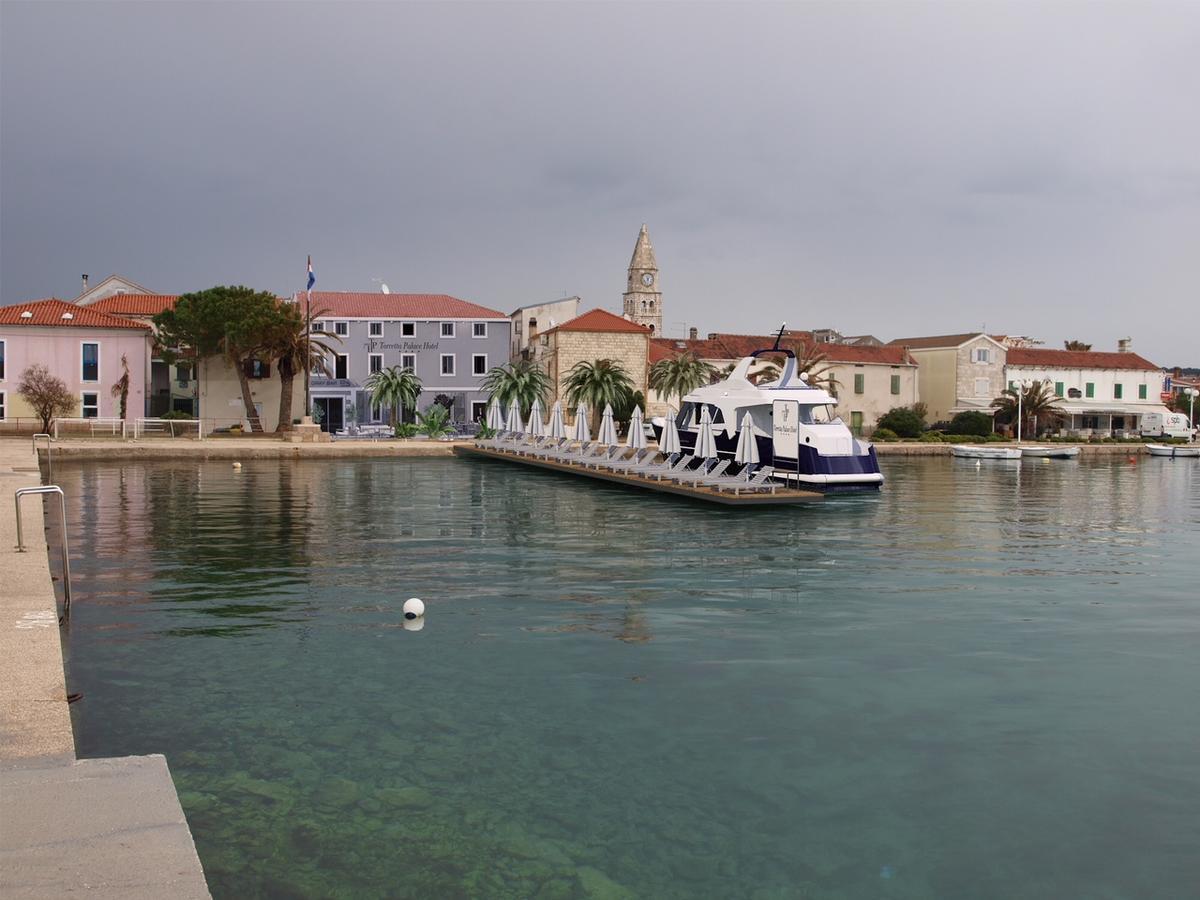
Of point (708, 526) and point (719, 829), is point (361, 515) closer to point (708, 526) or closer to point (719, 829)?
point (708, 526)

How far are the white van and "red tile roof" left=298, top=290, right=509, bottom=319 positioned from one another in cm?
5112

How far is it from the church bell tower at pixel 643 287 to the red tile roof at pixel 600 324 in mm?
45624

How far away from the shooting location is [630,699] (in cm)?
993

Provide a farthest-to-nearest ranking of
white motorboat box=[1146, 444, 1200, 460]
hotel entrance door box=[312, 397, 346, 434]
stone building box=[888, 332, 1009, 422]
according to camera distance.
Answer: stone building box=[888, 332, 1009, 422] → white motorboat box=[1146, 444, 1200, 460] → hotel entrance door box=[312, 397, 346, 434]

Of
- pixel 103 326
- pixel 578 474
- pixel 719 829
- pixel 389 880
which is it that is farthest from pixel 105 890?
pixel 103 326

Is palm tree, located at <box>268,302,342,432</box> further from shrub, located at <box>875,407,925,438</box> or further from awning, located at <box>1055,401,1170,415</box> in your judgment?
awning, located at <box>1055,401,1170,415</box>

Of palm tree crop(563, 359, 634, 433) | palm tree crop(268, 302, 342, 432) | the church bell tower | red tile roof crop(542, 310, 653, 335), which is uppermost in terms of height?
the church bell tower

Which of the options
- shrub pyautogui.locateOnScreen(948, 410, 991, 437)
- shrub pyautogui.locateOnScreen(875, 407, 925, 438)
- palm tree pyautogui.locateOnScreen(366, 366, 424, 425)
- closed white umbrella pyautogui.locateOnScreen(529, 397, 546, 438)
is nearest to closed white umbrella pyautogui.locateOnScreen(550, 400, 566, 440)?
closed white umbrella pyautogui.locateOnScreen(529, 397, 546, 438)

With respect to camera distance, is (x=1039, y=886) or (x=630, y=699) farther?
(x=630, y=699)

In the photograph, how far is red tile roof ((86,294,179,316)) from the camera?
218 feet

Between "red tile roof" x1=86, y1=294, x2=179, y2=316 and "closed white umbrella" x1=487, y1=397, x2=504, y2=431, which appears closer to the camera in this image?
"closed white umbrella" x1=487, y1=397, x2=504, y2=431

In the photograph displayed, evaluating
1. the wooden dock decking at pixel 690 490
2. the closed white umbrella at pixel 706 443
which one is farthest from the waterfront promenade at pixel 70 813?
the closed white umbrella at pixel 706 443

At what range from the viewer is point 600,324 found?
6606cm

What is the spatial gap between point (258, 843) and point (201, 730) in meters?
2.35
